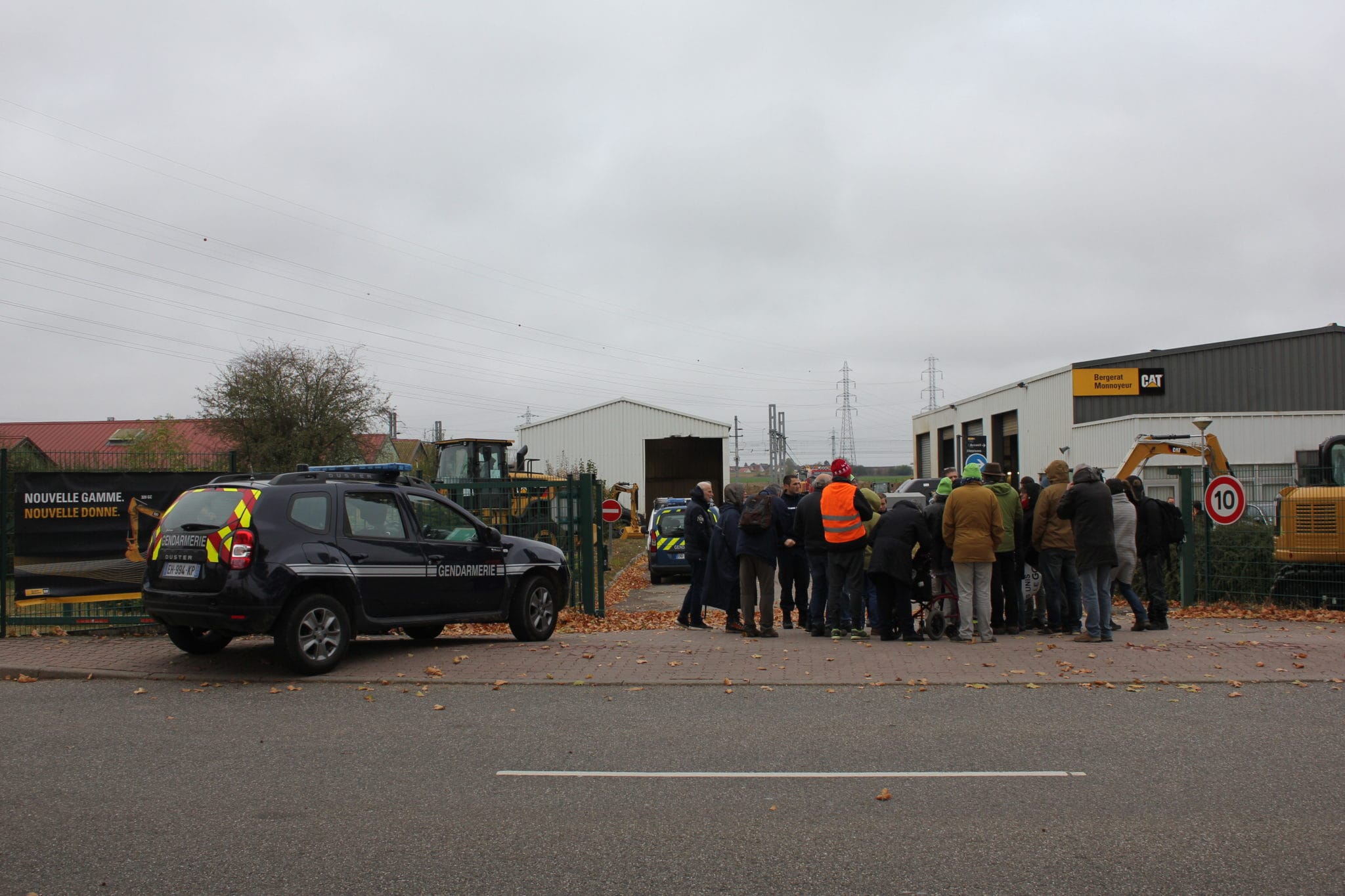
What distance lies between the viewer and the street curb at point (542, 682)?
29.6 feet

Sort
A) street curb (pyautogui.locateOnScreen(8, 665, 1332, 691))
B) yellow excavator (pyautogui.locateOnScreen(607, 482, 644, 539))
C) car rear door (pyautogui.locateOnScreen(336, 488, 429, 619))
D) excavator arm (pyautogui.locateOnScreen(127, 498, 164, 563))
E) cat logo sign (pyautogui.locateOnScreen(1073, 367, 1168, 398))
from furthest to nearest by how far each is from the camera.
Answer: yellow excavator (pyautogui.locateOnScreen(607, 482, 644, 539))
cat logo sign (pyautogui.locateOnScreen(1073, 367, 1168, 398))
excavator arm (pyautogui.locateOnScreen(127, 498, 164, 563))
car rear door (pyautogui.locateOnScreen(336, 488, 429, 619))
street curb (pyautogui.locateOnScreen(8, 665, 1332, 691))

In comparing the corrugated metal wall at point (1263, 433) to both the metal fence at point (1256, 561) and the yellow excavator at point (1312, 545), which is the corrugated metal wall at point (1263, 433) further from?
the yellow excavator at point (1312, 545)

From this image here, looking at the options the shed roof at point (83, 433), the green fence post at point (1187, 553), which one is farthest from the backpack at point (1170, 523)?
the shed roof at point (83, 433)

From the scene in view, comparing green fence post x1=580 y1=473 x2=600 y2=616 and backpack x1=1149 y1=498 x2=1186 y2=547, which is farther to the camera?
green fence post x1=580 y1=473 x2=600 y2=616

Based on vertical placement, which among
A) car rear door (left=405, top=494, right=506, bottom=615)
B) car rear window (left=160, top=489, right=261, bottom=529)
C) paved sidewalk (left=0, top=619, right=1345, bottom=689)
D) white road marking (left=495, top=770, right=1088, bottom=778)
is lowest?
white road marking (left=495, top=770, right=1088, bottom=778)

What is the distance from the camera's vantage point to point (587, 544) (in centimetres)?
1527

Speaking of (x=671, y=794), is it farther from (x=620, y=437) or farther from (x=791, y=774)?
(x=620, y=437)

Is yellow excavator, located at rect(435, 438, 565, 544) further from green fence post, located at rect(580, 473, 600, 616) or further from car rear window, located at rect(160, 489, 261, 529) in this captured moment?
car rear window, located at rect(160, 489, 261, 529)

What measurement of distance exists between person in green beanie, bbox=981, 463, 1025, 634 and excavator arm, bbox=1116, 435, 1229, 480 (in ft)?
29.7

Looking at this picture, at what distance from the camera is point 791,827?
5.21 metres

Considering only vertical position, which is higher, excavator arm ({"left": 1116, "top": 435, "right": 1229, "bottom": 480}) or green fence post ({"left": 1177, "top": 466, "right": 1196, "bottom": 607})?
excavator arm ({"left": 1116, "top": 435, "right": 1229, "bottom": 480})

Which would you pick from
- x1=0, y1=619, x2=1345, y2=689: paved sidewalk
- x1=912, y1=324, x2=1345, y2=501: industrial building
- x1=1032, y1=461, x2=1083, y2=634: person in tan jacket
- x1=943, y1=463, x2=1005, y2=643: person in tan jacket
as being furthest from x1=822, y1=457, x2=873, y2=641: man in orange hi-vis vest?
x1=912, y1=324, x2=1345, y2=501: industrial building

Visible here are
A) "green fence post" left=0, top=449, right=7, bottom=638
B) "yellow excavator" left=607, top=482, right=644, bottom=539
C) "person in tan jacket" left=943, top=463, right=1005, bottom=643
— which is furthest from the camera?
"yellow excavator" left=607, top=482, right=644, bottom=539

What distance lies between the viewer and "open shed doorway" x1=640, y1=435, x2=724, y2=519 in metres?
52.8
